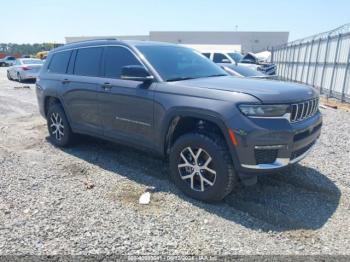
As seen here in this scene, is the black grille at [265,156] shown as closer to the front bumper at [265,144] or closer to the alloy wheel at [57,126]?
the front bumper at [265,144]

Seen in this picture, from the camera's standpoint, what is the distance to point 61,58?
19.0 feet

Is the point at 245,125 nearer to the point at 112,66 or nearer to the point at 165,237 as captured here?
the point at 165,237

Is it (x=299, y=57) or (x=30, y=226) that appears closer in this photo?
(x=30, y=226)

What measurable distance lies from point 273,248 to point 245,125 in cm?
120

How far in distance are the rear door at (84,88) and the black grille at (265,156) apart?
2617mm

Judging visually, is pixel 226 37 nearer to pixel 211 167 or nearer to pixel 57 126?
pixel 57 126

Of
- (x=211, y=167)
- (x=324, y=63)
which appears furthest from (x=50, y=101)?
(x=324, y=63)

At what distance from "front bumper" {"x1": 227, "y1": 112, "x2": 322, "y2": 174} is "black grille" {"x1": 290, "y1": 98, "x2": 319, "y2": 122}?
0.33 ft

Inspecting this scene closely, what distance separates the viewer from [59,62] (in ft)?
19.1

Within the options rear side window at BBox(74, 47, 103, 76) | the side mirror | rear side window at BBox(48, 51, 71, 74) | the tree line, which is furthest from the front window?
the tree line

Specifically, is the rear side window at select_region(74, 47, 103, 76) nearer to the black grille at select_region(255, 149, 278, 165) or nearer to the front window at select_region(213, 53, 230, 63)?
the black grille at select_region(255, 149, 278, 165)

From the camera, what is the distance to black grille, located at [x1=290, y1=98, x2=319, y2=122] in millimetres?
3422

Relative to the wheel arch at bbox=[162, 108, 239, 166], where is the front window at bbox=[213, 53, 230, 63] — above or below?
above

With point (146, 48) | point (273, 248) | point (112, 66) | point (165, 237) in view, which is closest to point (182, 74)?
point (146, 48)
